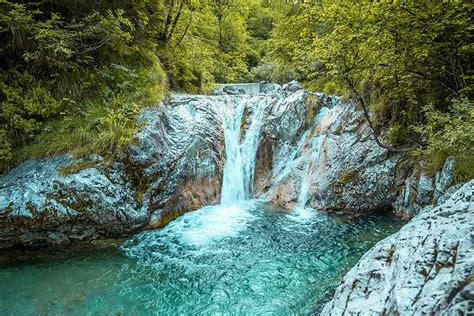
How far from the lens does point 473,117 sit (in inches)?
167

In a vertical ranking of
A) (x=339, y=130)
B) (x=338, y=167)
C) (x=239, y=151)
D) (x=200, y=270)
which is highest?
(x=339, y=130)

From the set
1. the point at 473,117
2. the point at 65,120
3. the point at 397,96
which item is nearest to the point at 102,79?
the point at 65,120

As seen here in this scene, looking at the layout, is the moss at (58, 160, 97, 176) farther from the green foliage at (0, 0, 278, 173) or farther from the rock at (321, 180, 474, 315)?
the rock at (321, 180, 474, 315)

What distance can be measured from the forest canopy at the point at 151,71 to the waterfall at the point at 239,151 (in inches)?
89.0

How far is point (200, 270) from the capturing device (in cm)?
→ 481

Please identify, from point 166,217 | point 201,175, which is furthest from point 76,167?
point 201,175

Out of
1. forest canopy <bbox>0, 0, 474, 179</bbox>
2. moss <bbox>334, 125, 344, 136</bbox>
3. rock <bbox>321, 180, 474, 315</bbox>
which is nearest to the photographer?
rock <bbox>321, 180, 474, 315</bbox>

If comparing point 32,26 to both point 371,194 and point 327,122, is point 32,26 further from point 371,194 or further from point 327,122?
point 371,194

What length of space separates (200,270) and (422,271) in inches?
138

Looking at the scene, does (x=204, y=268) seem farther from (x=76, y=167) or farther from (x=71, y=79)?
(x=71, y=79)

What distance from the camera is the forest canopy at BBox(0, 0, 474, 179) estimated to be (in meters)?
4.57

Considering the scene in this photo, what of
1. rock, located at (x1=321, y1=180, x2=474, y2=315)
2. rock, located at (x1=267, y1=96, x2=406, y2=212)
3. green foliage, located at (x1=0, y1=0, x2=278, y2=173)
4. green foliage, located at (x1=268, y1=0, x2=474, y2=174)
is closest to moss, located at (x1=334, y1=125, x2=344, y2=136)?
rock, located at (x1=267, y1=96, x2=406, y2=212)

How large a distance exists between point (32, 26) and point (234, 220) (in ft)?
18.8

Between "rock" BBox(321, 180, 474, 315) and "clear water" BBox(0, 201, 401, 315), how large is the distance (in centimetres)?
145
